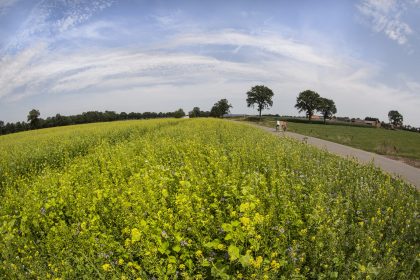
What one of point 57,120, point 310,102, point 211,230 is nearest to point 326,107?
point 310,102

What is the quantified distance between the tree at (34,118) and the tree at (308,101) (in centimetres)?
8630

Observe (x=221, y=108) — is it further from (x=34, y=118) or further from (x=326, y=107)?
(x=34, y=118)

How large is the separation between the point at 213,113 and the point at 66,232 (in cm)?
11925

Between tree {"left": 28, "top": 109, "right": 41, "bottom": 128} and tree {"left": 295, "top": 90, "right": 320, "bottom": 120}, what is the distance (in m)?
86.3

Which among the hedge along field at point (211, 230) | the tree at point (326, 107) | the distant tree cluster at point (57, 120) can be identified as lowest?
the hedge along field at point (211, 230)

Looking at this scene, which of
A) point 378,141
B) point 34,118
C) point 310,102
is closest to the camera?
point 378,141

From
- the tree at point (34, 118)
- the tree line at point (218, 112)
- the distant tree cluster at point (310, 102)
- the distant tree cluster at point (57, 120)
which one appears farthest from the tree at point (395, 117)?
the tree at point (34, 118)

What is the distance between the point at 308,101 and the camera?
104375 mm

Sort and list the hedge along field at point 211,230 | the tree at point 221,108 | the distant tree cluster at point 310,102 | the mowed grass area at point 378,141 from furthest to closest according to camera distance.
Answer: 1. the tree at point 221,108
2. the distant tree cluster at point 310,102
3. the mowed grass area at point 378,141
4. the hedge along field at point 211,230

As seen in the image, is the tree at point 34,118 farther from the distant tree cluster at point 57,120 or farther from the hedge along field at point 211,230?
the hedge along field at point 211,230

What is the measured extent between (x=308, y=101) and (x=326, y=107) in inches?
375

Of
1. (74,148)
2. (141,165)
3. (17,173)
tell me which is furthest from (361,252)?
(74,148)

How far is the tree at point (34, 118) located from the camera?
87.1m

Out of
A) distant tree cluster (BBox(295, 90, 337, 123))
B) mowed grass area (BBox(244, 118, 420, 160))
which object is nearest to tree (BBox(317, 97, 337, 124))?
distant tree cluster (BBox(295, 90, 337, 123))
